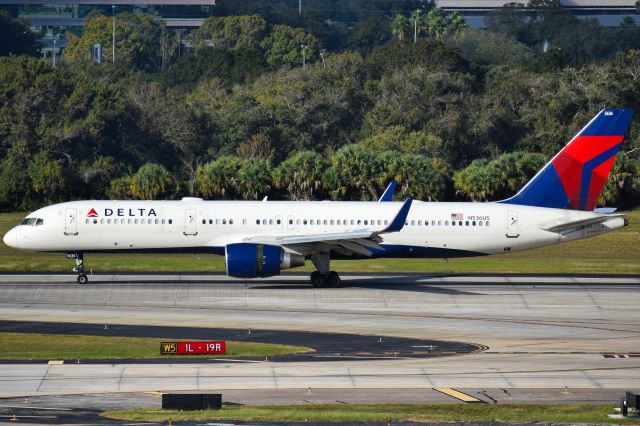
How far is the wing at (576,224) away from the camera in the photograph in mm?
56406

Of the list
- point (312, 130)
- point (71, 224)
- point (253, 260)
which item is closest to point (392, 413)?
point (253, 260)

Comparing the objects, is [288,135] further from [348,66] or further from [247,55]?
[247,55]

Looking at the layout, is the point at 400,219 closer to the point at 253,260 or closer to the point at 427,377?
the point at 253,260

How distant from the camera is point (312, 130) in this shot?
12688 cm

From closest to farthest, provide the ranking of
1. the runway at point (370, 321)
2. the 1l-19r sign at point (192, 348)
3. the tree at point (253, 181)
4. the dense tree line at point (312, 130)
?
the runway at point (370, 321)
the 1l-19r sign at point (192, 348)
the tree at point (253, 181)
the dense tree line at point (312, 130)

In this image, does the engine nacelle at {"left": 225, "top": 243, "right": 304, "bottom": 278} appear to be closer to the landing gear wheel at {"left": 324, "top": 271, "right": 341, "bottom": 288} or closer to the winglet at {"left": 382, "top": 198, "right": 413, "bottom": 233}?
the landing gear wheel at {"left": 324, "top": 271, "right": 341, "bottom": 288}

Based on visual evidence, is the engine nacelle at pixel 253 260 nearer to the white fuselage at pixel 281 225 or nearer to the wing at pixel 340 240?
the wing at pixel 340 240

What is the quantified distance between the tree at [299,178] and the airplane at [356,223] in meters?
35.5

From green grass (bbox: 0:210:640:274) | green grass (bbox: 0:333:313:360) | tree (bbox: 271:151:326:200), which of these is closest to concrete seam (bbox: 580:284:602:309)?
green grass (bbox: 0:210:640:274)

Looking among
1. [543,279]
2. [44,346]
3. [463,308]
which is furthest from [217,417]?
[543,279]

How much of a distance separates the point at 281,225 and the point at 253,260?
418 centimetres

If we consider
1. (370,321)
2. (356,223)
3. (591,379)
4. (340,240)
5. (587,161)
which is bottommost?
(370,321)

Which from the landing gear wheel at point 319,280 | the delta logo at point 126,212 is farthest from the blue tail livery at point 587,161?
the delta logo at point 126,212

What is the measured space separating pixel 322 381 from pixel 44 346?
430 inches
